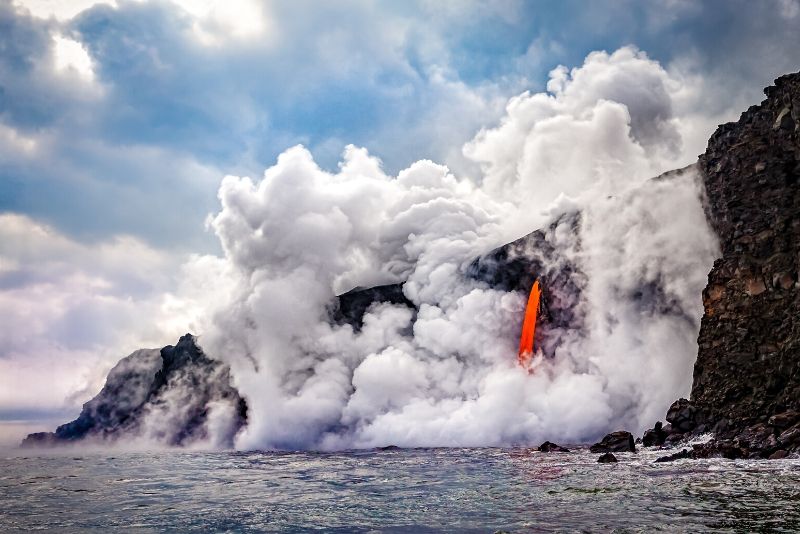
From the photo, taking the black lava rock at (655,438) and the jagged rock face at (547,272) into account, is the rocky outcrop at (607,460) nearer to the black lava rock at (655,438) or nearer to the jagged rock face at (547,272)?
the black lava rock at (655,438)

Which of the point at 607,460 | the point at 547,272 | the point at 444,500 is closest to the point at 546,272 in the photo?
the point at 547,272

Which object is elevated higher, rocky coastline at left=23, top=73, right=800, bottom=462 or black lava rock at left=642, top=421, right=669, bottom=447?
rocky coastline at left=23, top=73, right=800, bottom=462

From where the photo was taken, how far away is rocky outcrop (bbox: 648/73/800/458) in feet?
167

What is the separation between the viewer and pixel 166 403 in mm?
148500

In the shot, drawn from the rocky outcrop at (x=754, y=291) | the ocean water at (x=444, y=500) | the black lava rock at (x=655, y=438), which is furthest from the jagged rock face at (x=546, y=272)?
the ocean water at (x=444, y=500)

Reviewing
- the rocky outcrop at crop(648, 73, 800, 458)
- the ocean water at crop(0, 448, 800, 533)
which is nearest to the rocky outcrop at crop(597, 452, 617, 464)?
the ocean water at crop(0, 448, 800, 533)

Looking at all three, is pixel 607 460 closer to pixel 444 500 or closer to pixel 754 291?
pixel 444 500

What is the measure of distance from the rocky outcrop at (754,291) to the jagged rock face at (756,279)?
9 cm

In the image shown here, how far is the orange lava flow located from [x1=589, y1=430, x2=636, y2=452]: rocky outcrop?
38989 millimetres

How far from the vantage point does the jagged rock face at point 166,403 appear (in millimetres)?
132125

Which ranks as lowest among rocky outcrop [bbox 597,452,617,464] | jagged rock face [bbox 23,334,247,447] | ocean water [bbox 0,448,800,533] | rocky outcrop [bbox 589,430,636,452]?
ocean water [bbox 0,448,800,533]

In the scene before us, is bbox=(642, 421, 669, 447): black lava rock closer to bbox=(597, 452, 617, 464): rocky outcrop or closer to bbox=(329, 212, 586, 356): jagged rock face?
bbox=(597, 452, 617, 464): rocky outcrop

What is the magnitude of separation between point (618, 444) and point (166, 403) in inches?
4848

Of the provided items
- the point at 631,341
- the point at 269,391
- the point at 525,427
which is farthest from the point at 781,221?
the point at 269,391
